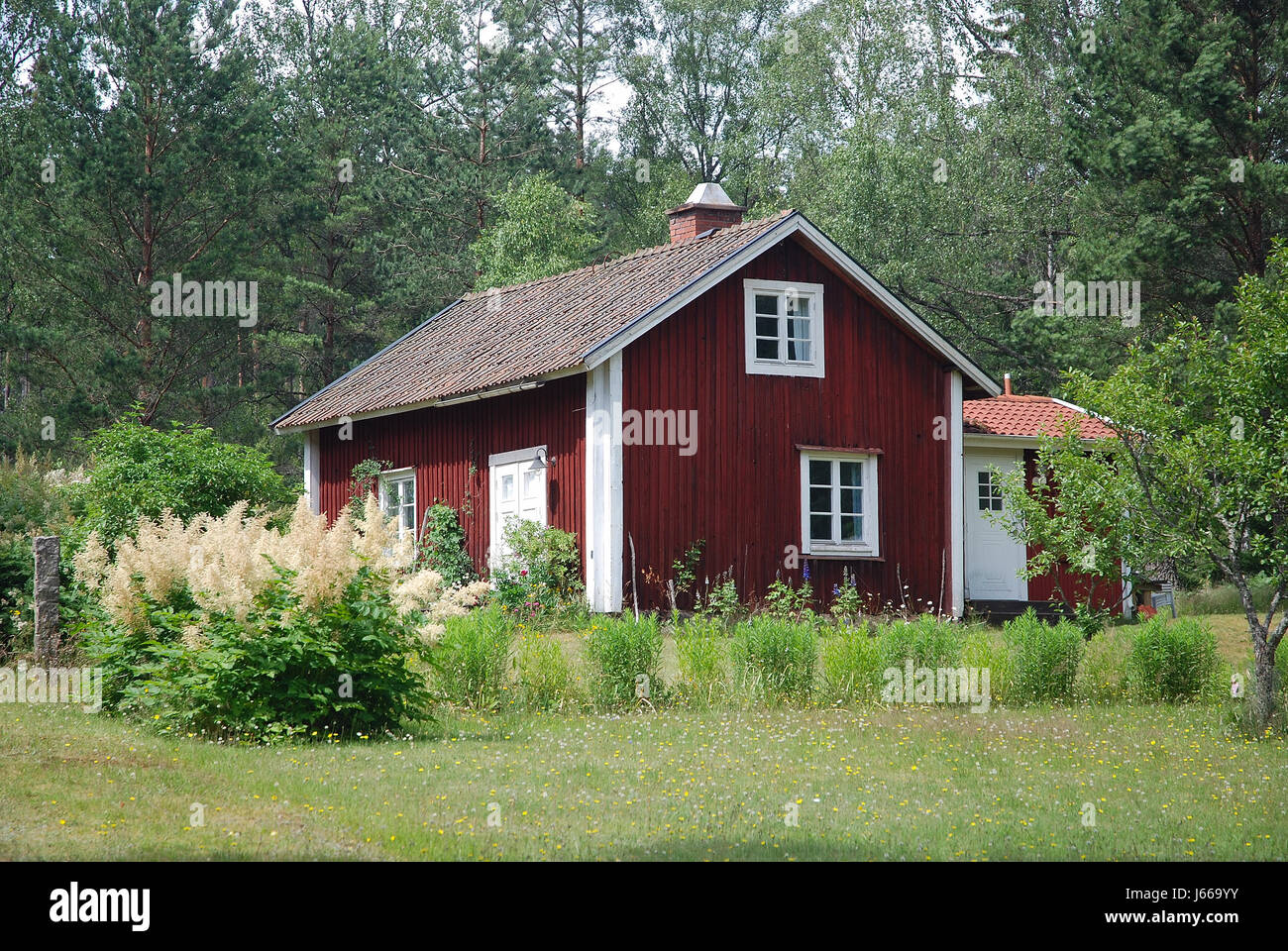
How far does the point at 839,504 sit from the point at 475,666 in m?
9.33

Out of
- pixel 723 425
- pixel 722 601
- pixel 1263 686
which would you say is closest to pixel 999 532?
pixel 723 425

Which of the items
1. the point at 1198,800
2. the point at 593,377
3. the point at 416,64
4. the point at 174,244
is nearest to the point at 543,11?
the point at 416,64

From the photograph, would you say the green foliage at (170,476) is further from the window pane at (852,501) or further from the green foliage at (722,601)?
the window pane at (852,501)

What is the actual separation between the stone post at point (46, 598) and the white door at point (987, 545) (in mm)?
14240

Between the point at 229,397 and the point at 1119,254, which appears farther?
the point at 229,397

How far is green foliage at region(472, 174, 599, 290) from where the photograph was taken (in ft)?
113

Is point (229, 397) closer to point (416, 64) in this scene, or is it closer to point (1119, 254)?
point (416, 64)

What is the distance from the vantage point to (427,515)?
22.5m

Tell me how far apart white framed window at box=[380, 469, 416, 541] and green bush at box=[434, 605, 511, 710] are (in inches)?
411

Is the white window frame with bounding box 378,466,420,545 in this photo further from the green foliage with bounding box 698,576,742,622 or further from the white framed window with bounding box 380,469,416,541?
the green foliage with bounding box 698,576,742,622

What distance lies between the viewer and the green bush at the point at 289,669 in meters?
10.8

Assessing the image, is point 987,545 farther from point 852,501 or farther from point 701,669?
point 701,669

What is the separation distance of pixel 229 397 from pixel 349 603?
2425cm

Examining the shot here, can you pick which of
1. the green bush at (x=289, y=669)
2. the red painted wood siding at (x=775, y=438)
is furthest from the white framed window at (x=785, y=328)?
the green bush at (x=289, y=669)
